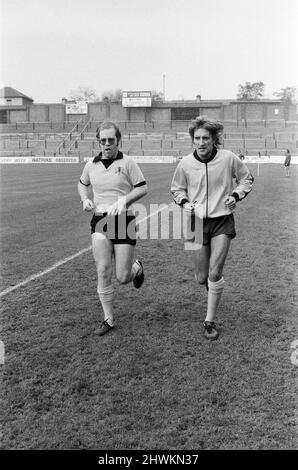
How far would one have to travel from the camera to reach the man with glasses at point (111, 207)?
4922 millimetres

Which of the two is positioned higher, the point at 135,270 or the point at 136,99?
the point at 136,99

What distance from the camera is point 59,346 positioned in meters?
4.56

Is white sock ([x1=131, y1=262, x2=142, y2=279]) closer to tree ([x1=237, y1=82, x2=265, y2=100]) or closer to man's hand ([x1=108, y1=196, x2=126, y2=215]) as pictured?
man's hand ([x1=108, y1=196, x2=126, y2=215])

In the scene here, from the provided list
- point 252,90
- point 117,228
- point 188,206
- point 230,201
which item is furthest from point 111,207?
point 252,90

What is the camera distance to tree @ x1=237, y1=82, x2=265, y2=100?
4540 inches

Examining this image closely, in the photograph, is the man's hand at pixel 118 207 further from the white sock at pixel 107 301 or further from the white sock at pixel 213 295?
the white sock at pixel 213 295

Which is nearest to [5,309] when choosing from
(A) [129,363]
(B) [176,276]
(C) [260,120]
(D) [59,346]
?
(D) [59,346]

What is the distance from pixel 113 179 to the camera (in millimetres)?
4938

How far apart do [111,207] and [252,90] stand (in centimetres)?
11919

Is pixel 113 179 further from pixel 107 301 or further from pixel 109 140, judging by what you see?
pixel 107 301

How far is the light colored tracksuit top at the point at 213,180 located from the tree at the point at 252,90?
117m

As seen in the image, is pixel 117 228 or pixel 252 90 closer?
pixel 117 228

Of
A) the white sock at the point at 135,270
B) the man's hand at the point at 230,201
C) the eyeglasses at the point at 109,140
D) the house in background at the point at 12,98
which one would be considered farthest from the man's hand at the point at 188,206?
the house in background at the point at 12,98

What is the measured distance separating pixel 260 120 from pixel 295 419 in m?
76.6
